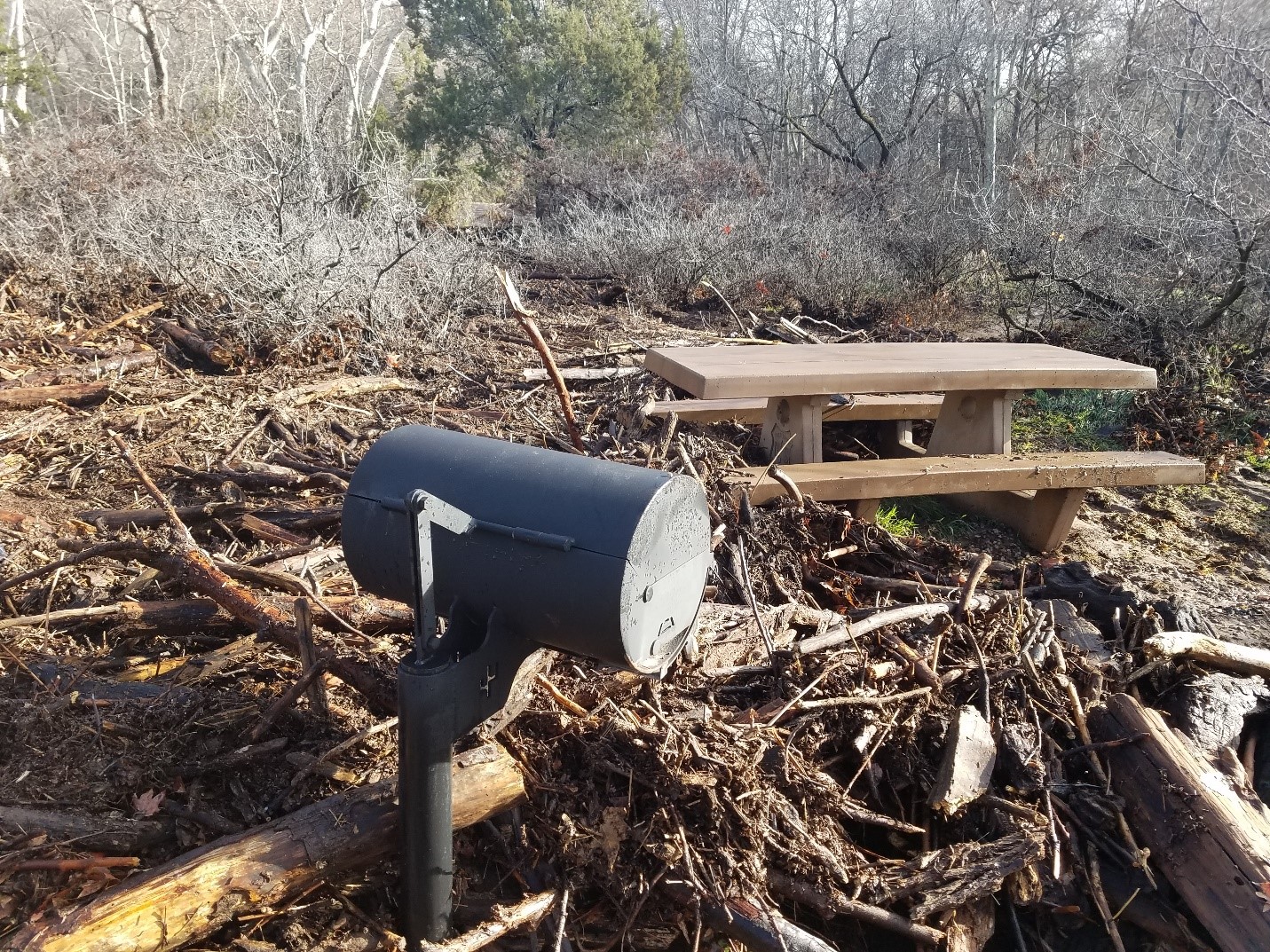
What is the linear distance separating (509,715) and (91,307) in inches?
258

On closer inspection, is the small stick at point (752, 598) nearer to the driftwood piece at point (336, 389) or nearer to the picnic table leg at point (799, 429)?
the picnic table leg at point (799, 429)

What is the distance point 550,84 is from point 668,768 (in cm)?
1768

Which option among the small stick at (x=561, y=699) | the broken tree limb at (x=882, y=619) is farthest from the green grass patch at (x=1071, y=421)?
the small stick at (x=561, y=699)

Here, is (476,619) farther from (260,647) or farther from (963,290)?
(963,290)

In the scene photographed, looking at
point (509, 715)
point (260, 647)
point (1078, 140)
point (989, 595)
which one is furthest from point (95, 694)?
point (1078, 140)

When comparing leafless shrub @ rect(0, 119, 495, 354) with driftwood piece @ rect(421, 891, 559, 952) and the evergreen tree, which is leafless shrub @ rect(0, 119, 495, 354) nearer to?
driftwood piece @ rect(421, 891, 559, 952)

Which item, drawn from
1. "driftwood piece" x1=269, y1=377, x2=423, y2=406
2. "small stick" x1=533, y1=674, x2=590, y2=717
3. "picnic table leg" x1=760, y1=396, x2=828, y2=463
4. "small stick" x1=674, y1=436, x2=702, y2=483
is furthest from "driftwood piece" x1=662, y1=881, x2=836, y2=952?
"driftwood piece" x1=269, y1=377, x2=423, y2=406

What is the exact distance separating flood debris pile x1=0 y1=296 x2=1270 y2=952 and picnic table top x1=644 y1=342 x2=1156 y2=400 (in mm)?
794

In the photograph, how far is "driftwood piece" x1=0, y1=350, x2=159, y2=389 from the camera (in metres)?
5.29

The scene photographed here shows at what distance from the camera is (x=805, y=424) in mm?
4336

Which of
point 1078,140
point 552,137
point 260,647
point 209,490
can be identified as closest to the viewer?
point 260,647

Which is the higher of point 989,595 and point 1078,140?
point 1078,140

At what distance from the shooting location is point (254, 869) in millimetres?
1785

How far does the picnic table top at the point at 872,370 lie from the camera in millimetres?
3803
